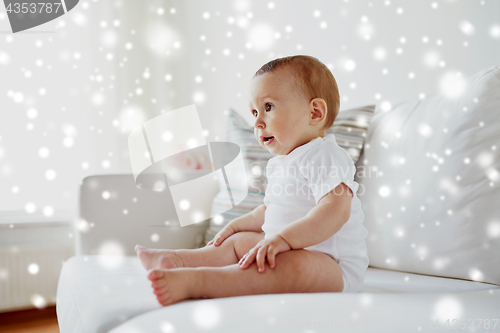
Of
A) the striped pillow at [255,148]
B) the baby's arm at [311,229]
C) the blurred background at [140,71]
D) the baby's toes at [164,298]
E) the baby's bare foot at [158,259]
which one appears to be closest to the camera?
the baby's toes at [164,298]

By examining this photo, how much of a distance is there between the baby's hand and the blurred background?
33.0 inches

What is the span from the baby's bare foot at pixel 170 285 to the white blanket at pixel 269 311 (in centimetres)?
2

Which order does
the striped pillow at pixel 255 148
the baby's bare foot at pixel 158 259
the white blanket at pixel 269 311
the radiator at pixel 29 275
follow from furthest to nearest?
the radiator at pixel 29 275 → the striped pillow at pixel 255 148 → the baby's bare foot at pixel 158 259 → the white blanket at pixel 269 311

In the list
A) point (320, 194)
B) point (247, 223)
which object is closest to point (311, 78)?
point (320, 194)

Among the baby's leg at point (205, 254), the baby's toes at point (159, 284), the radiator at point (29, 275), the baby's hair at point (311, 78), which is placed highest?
the baby's hair at point (311, 78)

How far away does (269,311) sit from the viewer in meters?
0.51

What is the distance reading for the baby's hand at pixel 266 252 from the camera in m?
0.69

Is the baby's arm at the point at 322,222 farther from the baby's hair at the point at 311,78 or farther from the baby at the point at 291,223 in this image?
the baby's hair at the point at 311,78

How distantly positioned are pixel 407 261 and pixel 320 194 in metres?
0.31

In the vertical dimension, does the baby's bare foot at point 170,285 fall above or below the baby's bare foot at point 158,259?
above

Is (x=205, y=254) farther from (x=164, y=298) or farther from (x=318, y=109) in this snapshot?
(x=318, y=109)

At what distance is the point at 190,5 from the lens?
2812 mm

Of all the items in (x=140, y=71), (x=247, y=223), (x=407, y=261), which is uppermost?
(x=140, y=71)

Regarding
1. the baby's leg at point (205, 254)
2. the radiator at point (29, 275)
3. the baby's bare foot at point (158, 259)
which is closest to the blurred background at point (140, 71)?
the radiator at point (29, 275)
